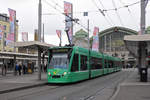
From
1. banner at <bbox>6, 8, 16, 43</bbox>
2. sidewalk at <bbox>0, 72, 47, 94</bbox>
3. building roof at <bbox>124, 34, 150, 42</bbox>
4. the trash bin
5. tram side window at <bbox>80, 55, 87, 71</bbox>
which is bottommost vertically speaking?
sidewalk at <bbox>0, 72, 47, 94</bbox>

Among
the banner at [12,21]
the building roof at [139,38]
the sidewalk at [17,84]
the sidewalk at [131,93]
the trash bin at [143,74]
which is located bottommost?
the sidewalk at [131,93]

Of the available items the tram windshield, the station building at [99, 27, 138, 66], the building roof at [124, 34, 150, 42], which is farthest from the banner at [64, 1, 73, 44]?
the station building at [99, 27, 138, 66]

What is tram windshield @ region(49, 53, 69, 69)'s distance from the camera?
1698cm

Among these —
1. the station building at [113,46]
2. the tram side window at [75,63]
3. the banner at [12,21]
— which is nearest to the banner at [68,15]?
the banner at [12,21]

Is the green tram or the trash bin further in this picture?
the trash bin

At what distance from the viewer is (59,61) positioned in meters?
17.2

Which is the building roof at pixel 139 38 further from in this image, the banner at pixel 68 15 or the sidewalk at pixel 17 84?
the banner at pixel 68 15

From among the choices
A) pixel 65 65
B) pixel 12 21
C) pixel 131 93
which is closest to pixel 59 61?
pixel 65 65

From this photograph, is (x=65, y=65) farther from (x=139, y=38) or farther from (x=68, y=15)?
(x=68, y=15)

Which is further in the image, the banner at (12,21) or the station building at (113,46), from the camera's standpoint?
the station building at (113,46)

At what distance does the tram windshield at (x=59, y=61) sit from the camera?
16984mm

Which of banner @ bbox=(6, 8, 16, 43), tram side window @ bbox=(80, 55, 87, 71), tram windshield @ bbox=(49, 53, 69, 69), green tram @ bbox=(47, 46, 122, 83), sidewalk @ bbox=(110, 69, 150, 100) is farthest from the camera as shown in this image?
banner @ bbox=(6, 8, 16, 43)

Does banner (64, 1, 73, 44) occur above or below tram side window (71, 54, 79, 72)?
above

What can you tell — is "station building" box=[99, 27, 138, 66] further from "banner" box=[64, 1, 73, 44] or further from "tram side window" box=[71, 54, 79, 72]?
"tram side window" box=[71, 54, 79, 72]
